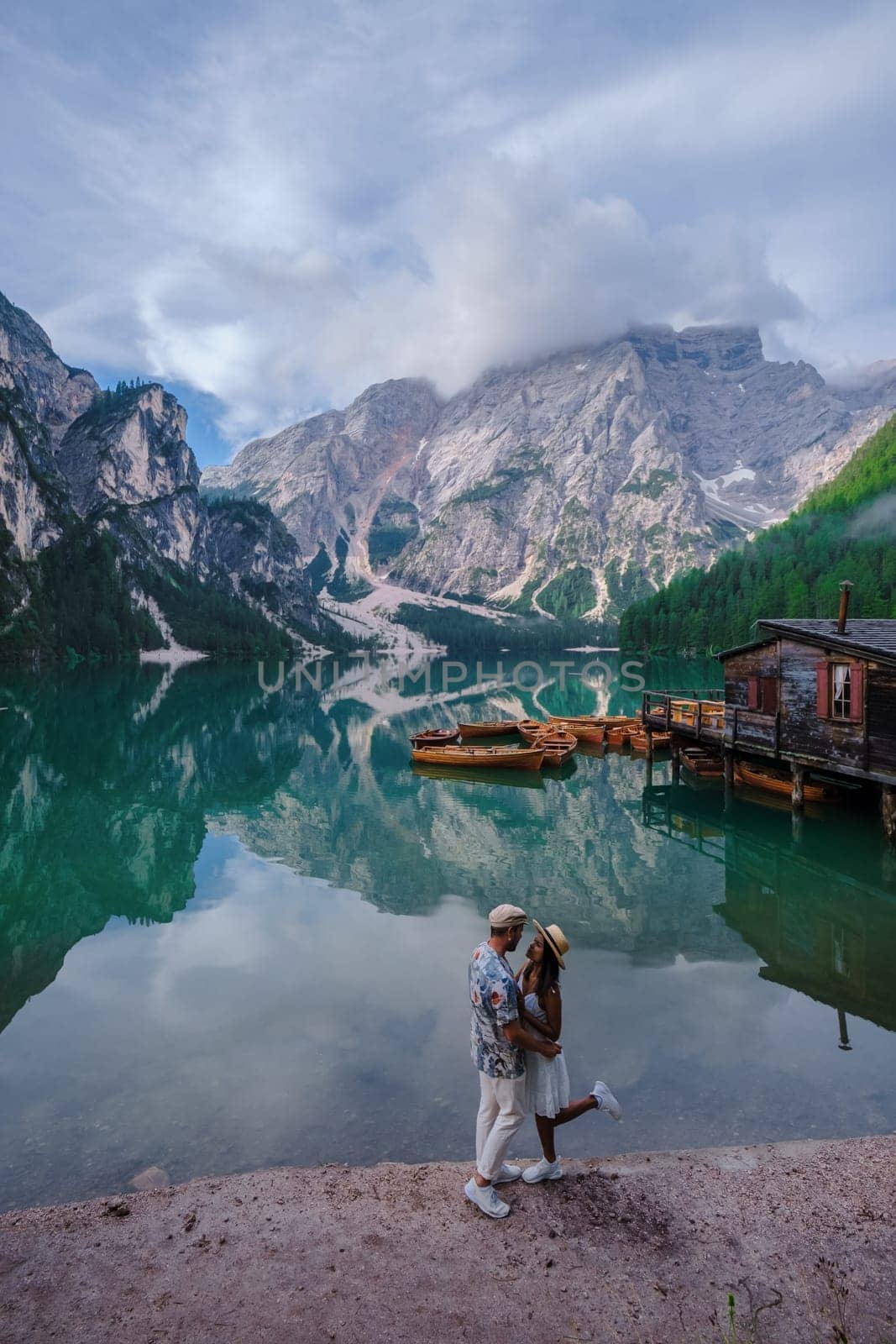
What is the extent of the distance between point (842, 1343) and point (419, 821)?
29.0 meters

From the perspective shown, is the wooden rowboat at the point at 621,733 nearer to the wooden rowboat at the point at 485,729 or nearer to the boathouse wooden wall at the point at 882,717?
the wooden rowboat at the point at 485,729

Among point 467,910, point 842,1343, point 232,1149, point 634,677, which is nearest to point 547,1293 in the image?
point 842,1343

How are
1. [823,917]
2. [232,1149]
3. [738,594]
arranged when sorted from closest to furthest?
[232,1149] < [823,917] < [738,594]

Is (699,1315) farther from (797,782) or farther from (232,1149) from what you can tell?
(797,782)

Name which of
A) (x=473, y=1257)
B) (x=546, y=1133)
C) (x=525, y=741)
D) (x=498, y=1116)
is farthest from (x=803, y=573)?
(x=473, y=1257)

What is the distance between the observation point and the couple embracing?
7.68 m

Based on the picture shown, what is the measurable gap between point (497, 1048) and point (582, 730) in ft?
155

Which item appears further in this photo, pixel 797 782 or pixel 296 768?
pixel 296 768

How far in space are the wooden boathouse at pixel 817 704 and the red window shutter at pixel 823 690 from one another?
3cm

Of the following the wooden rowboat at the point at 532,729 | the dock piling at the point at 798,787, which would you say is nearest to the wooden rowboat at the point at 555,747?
the wooden rowboat at the point at 532,729

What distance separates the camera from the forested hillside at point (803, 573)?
438 ft

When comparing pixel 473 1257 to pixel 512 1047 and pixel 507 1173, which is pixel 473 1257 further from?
pixel 512 1047

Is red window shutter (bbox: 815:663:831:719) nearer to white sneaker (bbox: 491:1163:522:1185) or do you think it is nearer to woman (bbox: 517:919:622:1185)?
woman (bbox: 517:919:622:1185)

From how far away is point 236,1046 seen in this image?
1396cm
